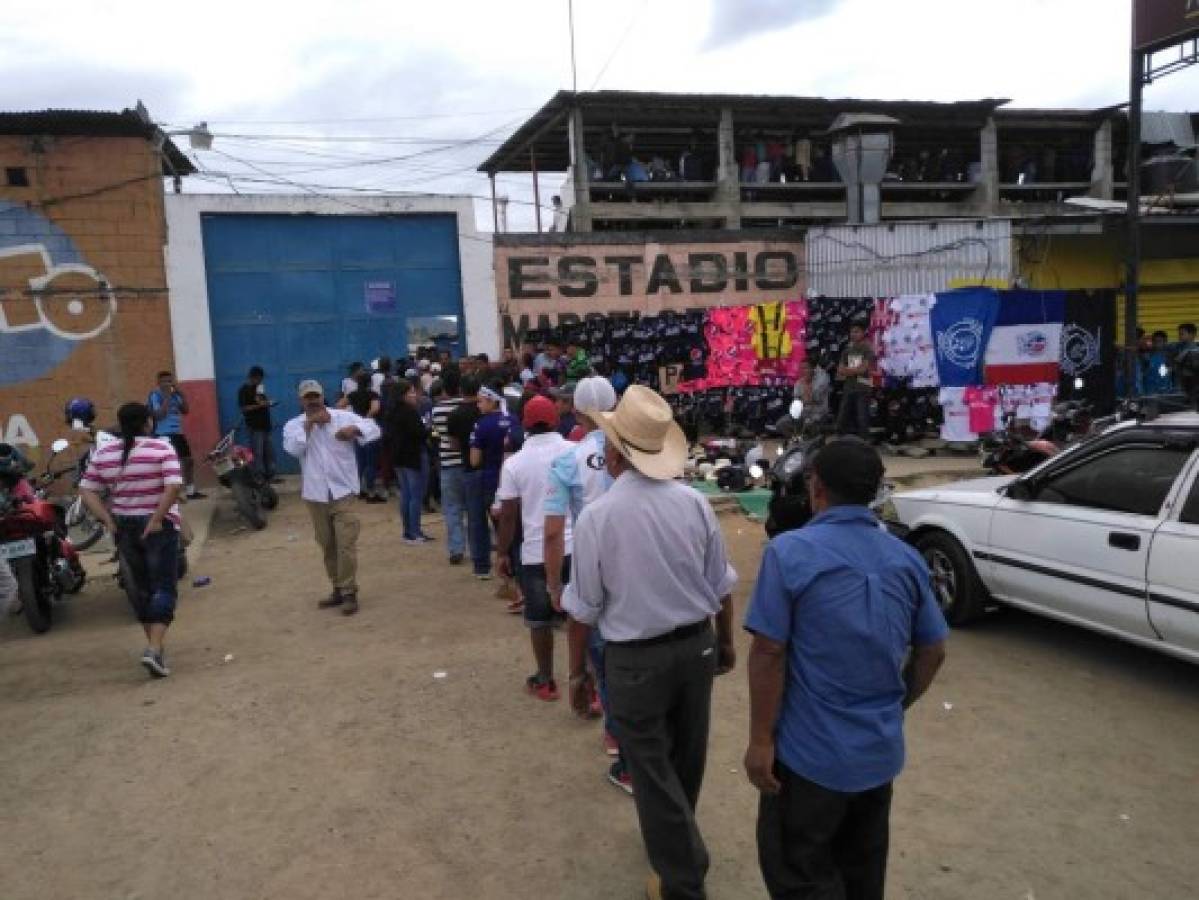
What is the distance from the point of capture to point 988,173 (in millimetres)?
24094

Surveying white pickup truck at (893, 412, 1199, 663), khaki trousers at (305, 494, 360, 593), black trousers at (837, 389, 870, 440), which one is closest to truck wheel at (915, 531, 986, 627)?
white pickup truck at (893, 412, 1199, 663)

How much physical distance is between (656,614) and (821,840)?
0.85 metres

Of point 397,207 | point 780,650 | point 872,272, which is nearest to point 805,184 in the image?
point 872,272

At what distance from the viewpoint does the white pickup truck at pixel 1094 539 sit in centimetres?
464

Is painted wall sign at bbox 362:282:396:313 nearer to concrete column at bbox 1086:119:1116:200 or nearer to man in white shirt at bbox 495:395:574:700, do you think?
man in white shirt at bbox 495:395:574:700

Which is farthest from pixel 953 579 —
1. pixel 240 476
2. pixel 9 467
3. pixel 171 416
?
pixel 171 416

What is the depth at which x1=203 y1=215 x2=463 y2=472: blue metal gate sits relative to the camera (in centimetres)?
1419

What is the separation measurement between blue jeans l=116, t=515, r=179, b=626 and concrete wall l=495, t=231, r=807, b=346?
10.6 m

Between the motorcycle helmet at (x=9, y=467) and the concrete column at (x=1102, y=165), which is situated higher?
the concrete column at (x=1102, y=165)

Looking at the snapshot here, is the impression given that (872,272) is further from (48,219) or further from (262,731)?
(262,731)

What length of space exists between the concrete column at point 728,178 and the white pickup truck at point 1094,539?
17.2 metres

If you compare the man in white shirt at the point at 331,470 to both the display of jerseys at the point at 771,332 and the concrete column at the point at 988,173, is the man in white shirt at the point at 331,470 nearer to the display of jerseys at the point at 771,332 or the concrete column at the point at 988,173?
the display of jerseys at the point at 771,332

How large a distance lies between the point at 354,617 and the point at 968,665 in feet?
14.3

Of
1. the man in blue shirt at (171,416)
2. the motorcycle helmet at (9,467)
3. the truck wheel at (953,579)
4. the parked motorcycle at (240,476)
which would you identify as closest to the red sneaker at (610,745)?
the truck wheel at (953,579)
